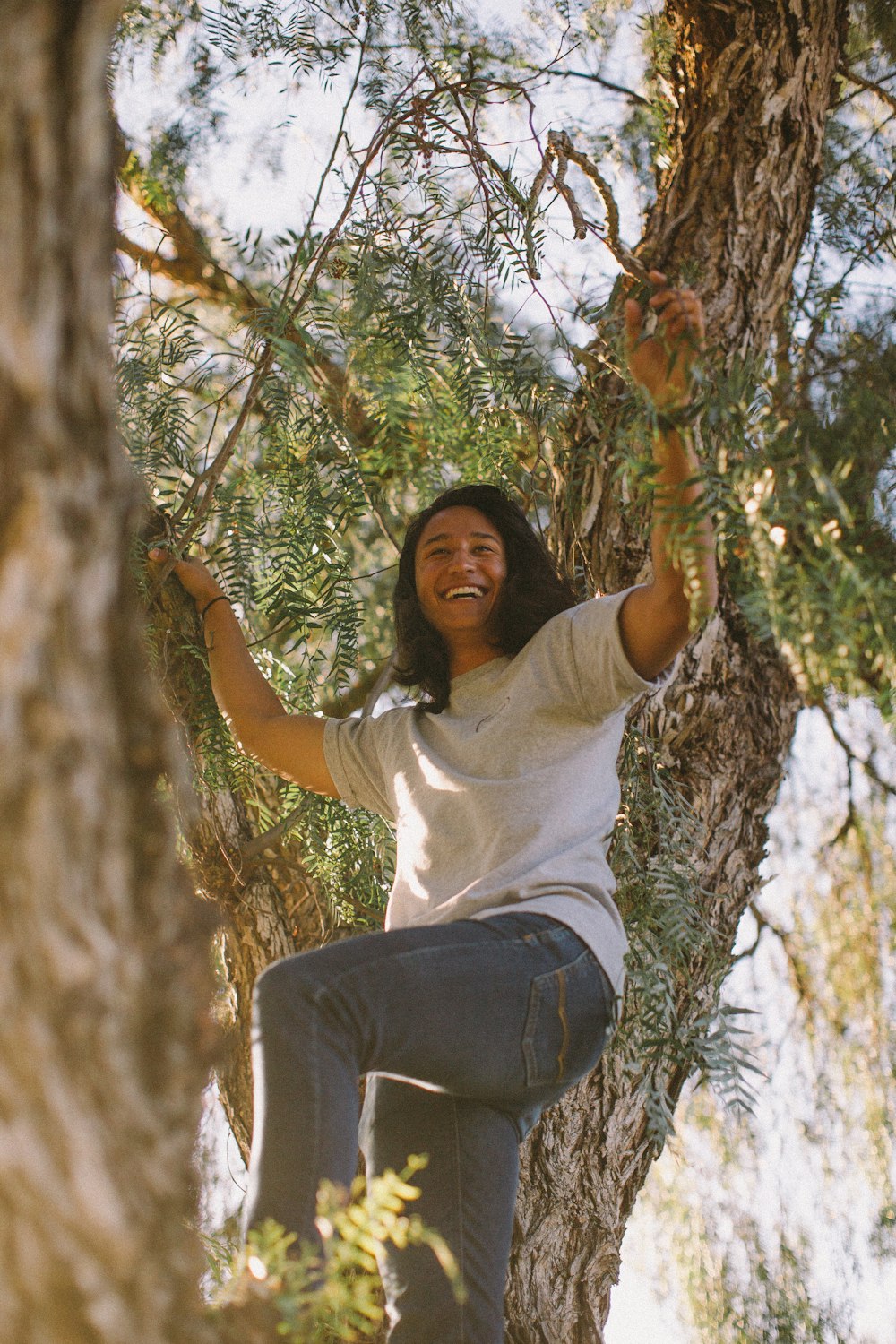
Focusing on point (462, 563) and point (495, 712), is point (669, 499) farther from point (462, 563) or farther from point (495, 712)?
point (462, 563)

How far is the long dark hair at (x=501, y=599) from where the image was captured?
1.86 meters

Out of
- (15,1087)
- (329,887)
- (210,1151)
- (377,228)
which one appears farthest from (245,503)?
(15,1087)

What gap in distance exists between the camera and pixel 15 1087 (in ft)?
1.91

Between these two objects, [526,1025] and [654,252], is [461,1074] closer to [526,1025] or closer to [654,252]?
[526,1025]

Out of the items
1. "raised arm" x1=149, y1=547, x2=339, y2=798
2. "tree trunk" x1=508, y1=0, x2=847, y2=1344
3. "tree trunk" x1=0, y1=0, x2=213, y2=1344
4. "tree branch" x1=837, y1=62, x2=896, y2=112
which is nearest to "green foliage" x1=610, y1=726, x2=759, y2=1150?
"tree trunk" x1=508, y1=0, x2=847, y2=1344

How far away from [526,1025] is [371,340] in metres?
1.11

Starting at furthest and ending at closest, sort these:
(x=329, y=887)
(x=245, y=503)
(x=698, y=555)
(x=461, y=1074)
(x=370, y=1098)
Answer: (x=329, y=887), (x=245, y=503), (x=370, y=1098), (x=461, y=1074), (x=698, y=555)

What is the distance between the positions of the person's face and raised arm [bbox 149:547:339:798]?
0.90ft

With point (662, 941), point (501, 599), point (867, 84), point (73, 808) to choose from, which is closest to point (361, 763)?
point (501, 599)

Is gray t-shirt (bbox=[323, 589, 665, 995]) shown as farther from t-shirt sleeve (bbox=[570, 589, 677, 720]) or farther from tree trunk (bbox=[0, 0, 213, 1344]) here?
tree trunk (bbox=[0, 0, 213, 1344])

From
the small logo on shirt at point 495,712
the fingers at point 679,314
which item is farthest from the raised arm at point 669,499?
the small logo on shirt at point 495,712

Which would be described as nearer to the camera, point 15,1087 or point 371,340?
point 15,1087

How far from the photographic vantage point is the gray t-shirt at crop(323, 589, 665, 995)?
1.52m

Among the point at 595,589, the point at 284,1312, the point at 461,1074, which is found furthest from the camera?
the point at 595,589
